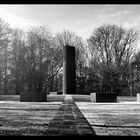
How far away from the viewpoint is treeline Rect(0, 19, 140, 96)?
112ft

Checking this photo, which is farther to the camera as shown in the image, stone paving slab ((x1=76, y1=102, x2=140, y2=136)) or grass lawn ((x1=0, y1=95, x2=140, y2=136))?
grass lawn ((x1=0, y1=95, x2=140, y2=136))

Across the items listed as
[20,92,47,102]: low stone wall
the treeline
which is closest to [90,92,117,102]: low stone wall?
[20,92,47,102]: low stone wall

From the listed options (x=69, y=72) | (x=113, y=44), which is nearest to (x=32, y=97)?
(x=69, y=72)

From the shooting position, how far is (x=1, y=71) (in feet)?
115

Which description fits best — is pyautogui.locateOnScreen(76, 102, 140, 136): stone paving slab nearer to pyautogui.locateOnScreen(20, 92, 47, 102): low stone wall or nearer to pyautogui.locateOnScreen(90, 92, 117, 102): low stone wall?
pyautogui.locateOnScreen(90, 92, 117, 102): low stone wall

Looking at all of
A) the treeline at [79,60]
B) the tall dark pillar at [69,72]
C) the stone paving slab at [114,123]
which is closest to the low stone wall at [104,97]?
the stone paving slab at [114,123]

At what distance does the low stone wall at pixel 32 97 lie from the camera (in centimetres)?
1677

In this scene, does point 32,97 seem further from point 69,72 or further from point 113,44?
point 113,44

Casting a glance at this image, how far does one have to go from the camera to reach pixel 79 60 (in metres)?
40.4

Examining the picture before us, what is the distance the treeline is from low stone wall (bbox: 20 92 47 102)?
1793 cm

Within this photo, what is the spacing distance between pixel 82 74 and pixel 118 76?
26.6ft

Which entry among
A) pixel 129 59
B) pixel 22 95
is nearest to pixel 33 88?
pixel 129 59

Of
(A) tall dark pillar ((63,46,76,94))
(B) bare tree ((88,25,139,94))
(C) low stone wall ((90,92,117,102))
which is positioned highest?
(B) bare tree ((88,25,139,94))
